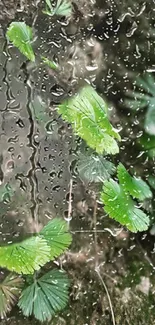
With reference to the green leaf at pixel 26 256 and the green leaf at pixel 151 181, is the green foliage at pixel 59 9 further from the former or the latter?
the green leaf at pixel 26 256

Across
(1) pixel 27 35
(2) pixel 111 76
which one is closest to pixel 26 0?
(1) pixel 27 35

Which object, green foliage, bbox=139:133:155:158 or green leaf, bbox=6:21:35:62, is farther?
green foliage, bbox=139:133:155:158

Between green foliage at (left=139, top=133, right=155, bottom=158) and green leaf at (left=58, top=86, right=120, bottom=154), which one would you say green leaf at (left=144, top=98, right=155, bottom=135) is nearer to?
green foliage at (left=139, top=133, right=155, bottom=158)

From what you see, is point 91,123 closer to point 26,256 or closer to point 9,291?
point 26,256

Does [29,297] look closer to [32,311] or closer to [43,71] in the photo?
[32,311]

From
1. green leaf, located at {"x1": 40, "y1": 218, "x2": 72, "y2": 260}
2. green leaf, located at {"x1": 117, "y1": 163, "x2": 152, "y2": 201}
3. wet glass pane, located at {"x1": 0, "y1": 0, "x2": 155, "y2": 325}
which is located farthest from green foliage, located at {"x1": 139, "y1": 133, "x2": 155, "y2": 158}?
green leaf, located at {"x1": 40, "y1": 218, "x2": 72, "y2": 260}

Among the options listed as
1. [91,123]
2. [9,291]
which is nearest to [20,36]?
[91,123]
